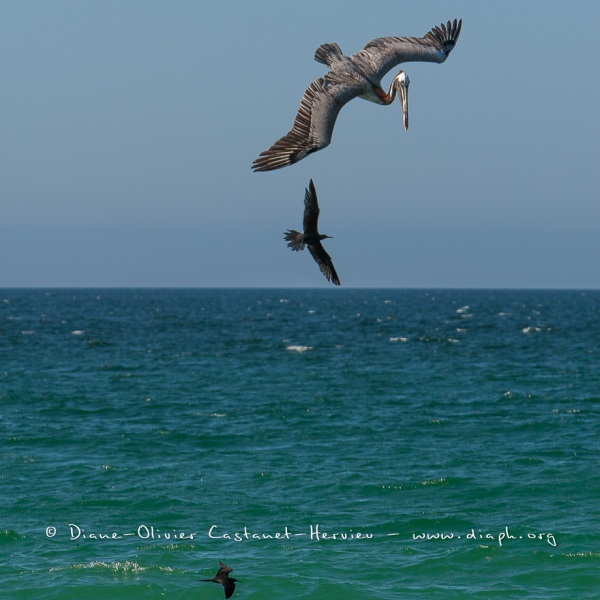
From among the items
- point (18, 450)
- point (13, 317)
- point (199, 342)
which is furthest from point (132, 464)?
point (13, 317)

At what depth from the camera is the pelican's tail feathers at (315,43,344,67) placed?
1006 cm

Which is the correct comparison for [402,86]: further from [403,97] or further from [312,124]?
[312,124]

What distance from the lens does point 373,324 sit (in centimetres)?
10725

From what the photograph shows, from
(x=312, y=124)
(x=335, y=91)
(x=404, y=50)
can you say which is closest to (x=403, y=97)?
(x=335, y=91)

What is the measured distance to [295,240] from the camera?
11914mm

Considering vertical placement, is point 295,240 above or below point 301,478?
above

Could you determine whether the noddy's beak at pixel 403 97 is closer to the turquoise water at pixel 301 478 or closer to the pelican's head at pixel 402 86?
the pelican's head at pixel 402 86

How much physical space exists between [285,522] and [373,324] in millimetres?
82281

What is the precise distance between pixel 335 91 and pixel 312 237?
2612mm

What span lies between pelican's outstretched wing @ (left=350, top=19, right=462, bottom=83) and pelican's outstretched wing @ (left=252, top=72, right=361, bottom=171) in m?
0.54

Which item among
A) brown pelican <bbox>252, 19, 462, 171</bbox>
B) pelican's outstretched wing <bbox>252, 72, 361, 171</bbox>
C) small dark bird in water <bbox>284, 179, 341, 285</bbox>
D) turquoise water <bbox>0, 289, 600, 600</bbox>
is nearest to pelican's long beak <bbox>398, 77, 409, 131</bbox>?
brown pelican <bbox>252, 19, 462, 171</bbox>

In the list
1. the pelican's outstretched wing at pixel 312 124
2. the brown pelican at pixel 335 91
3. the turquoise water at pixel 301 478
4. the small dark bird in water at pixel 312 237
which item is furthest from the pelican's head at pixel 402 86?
the turquoise water at pixel 301 478

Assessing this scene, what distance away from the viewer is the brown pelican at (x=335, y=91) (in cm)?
923

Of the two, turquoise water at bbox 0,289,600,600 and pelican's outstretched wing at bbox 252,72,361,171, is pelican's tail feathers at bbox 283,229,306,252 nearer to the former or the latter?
pelican's outstretched wing at bbox 252,72,361,171
